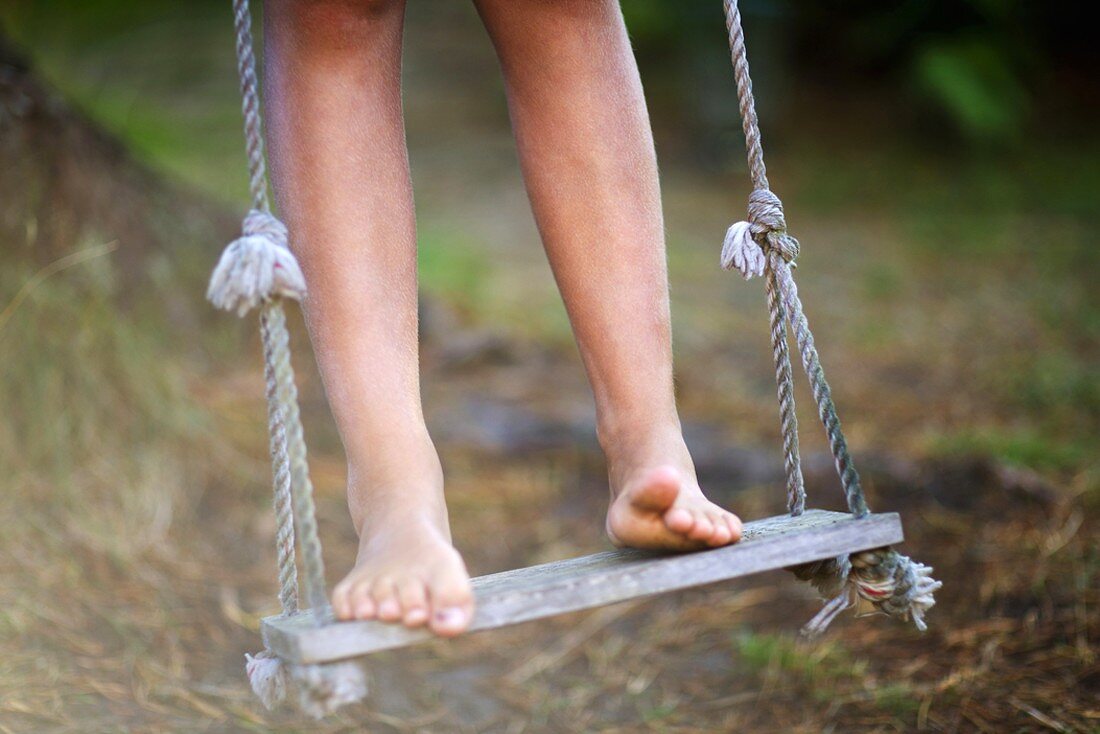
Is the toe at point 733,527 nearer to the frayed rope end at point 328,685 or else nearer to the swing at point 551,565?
the swing at point 551,565

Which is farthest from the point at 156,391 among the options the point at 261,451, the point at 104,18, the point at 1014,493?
the point at 104,18

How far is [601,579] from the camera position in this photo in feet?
3.11

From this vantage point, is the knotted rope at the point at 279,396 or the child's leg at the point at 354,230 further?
the child's leg at the point at 354,230

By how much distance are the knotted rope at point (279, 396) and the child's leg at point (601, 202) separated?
0.97 feet

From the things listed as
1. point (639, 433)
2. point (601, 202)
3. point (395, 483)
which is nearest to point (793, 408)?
point (639, 433)

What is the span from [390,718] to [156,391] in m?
0.77

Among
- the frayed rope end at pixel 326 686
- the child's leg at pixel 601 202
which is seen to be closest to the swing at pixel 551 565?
the frayed rope end at pixel 326 686

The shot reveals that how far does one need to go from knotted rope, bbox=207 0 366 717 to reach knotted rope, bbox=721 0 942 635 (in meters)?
0.46

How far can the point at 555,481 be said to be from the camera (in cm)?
224

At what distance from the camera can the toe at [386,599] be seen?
91 centimetres

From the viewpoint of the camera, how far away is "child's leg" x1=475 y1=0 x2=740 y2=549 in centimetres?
115

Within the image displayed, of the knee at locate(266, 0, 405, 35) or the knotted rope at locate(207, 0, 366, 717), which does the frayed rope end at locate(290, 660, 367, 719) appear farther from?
the knee at locate(266, 0, 405, 35)

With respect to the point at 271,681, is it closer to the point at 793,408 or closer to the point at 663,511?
the point at 663,511

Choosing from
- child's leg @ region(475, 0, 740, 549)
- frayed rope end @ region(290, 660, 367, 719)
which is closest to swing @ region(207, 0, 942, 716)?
frayed rope end @ region(290, 660, 367, 719)
